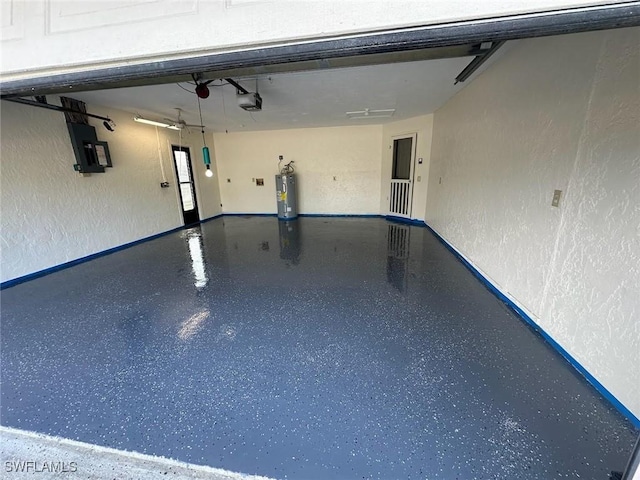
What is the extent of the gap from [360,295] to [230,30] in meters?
2.36

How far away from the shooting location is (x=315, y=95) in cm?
369

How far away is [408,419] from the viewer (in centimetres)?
135

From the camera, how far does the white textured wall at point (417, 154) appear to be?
5266mm

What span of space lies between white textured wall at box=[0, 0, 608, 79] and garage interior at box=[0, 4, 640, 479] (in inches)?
16.7

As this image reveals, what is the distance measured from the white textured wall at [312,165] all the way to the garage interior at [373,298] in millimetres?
1736

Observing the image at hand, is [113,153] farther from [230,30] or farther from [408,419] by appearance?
[408,419]

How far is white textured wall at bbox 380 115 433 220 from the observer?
5266 millimetres

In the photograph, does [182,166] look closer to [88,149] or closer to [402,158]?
[88,149]

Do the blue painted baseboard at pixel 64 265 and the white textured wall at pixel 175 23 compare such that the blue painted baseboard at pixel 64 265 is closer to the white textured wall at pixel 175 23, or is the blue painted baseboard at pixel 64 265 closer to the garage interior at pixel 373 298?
the garage interior at pixel 373 298

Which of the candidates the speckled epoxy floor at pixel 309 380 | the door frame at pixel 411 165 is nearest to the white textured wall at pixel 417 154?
the door frame at pixel 411 165

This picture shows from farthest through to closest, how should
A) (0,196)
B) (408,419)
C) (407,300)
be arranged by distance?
(0,196), (407,300), (408,419)

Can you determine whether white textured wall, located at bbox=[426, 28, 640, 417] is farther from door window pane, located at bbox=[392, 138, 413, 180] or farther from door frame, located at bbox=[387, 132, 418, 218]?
door window pane, located at bbox=[392, 138, 413, 180]

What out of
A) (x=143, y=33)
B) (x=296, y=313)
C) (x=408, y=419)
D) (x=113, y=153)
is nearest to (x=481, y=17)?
(x=143, y=33)

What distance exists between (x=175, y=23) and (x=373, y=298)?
8.06 feet
